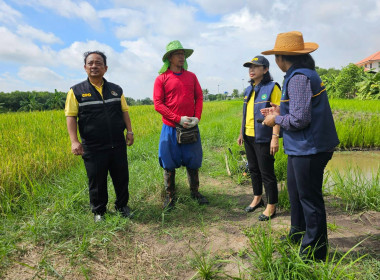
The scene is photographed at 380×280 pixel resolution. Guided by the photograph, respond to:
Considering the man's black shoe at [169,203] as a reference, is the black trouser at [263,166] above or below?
above

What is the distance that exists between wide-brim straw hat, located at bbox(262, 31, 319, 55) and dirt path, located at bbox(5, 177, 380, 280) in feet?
5.08

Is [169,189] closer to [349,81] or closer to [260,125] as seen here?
[260,125]

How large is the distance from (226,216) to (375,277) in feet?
4.63

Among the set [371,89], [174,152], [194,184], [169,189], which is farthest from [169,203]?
[371,89]

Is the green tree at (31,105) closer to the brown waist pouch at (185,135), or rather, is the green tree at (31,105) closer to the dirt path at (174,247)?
the brown waist pouch at (185,135)

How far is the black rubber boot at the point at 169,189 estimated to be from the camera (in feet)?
9.55

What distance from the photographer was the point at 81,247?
80.3 inches

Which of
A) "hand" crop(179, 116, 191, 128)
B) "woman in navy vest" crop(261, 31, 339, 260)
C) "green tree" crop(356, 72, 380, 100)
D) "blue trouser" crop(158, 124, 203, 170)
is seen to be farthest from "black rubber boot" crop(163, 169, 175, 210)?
"green tree" crop(356, 72, 380, 100)

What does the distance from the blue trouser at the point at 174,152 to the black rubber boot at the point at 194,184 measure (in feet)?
0.35

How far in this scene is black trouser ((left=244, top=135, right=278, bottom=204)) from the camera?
256cm

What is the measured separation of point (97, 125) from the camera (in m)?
2.43

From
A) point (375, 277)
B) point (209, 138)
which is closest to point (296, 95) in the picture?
point (375, 277)

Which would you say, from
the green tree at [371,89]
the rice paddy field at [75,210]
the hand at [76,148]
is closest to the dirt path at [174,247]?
the rice paddy field at [75,210]

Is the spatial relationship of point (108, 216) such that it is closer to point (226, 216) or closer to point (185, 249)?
point (185, 249)
